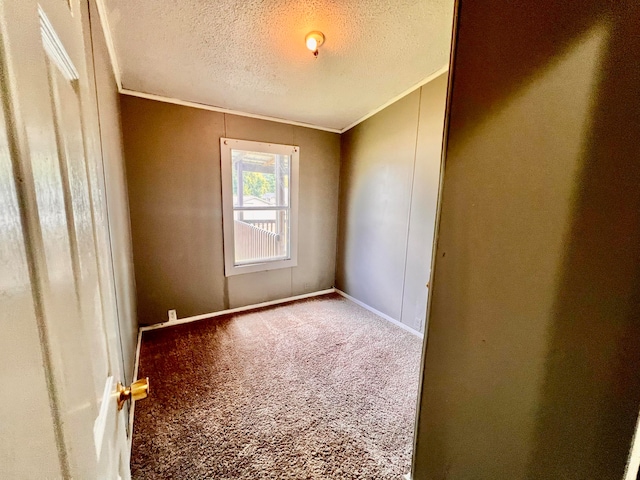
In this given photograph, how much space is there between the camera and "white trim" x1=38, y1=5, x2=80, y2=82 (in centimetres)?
40

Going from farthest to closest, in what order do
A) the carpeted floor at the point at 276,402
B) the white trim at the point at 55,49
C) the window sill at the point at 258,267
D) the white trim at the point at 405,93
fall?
the window sill at the point at 258,267
the white trim at the point at 405,93
the carpeted floor at the point at 276,402
the white trim at the point at 55,49

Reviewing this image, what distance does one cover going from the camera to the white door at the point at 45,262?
27cm

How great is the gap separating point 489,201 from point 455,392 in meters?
0.75

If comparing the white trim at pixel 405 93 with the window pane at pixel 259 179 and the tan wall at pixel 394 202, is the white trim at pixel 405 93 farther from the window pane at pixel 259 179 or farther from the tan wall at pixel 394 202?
the window pane at pixel 259 179

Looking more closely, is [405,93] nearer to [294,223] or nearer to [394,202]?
[394,202]

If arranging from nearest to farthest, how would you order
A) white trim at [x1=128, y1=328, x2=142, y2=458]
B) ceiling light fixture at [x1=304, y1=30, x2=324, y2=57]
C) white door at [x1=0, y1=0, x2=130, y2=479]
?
white door at [x1=0, y1=0, x2=130, y2=479] → white trim at [x1=128, y1=328, x2=142, y2=458] → ceiling light fixture at [x1=304, y1=30, x2=324, y2=57]

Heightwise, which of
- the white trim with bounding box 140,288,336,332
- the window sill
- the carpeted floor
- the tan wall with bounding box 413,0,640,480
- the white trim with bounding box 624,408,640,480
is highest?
the tan wall with bounding box 413,0,640,480

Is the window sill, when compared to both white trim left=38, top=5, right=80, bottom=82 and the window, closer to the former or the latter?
the window

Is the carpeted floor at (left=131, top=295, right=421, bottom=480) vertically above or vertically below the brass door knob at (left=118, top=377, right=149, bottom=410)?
below

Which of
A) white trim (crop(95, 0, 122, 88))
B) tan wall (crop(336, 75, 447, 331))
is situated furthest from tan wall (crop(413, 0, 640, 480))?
white trim (crop(95, 0, 122, 88))

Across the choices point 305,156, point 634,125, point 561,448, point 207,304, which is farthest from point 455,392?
point 305,156

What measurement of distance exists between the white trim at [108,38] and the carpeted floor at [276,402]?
2350 millimetres

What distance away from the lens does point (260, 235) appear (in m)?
3.28

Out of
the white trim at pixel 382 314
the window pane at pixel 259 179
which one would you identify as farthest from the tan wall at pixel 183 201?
the white trim at pixel 382 314
